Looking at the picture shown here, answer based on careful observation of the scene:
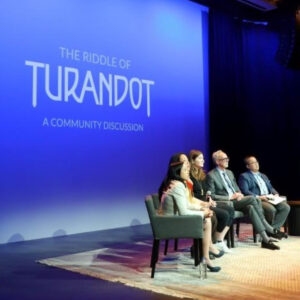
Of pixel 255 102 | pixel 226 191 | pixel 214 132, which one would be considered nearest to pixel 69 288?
pixel 226 191

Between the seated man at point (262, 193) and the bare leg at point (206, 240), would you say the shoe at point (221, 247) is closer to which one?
the bare leg at point (206, 240)

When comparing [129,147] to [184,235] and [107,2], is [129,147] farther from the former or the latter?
[184,235]

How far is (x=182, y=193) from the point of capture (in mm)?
4156

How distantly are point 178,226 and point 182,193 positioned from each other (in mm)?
294

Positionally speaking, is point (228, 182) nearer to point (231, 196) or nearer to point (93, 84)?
point (231, 196)

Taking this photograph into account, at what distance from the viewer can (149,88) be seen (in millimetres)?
7598

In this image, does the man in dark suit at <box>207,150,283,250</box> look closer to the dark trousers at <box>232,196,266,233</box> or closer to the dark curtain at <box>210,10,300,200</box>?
the dark trousers at <box>232,196,266,233</box>

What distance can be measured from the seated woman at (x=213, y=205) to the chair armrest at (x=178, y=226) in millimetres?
920

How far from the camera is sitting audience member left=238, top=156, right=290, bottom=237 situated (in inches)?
229

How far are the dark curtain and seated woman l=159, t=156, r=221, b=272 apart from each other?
4.69 meters

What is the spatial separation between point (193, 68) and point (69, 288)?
5.42m

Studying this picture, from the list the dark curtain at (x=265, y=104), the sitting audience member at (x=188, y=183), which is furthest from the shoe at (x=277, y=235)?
the dark curtain at (x=265, y=104)

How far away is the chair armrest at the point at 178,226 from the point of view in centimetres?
400

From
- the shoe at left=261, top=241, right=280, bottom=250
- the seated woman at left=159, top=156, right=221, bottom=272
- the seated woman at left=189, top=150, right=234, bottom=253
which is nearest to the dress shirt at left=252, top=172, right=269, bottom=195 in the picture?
the shoe at left=261, top=241, right=280, bottom=250
